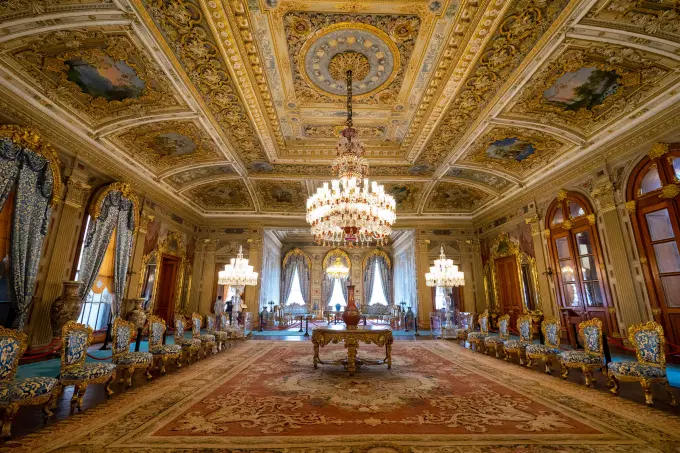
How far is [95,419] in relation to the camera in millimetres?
2656

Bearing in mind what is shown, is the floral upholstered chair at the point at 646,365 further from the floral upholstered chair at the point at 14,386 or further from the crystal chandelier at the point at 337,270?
the crystal chandelier at the point at 337,270

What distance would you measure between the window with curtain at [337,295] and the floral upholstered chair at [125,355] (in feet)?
40.0

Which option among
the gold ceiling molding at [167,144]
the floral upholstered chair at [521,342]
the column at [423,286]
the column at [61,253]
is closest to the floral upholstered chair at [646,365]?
the floral upholstered chair at [521,342]

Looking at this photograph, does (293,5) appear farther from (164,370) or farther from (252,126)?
(164,370)

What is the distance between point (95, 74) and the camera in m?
4.56

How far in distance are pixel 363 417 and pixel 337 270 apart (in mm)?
12197

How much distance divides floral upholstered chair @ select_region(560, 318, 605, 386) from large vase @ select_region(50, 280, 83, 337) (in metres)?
7.58

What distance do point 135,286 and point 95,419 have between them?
18.2ft

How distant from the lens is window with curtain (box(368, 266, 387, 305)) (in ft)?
52.3

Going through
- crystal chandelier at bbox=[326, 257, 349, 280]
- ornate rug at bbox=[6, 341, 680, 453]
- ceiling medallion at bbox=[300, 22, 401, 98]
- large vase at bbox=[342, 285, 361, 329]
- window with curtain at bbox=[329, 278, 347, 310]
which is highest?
ceiling medallion at bbox=[300, 22, 401, 98]

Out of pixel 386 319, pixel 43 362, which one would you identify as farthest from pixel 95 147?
pixel 386 319

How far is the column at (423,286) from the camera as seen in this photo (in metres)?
10.3

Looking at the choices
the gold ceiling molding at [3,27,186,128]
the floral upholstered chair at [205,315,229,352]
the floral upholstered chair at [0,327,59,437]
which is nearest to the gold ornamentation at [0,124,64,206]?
the gold ceiling molding at [3,27,186,128]

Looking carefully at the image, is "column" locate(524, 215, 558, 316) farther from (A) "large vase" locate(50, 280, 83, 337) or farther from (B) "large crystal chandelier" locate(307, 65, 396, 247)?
(A) "large vase" locate(50, 280, 83, 337)
